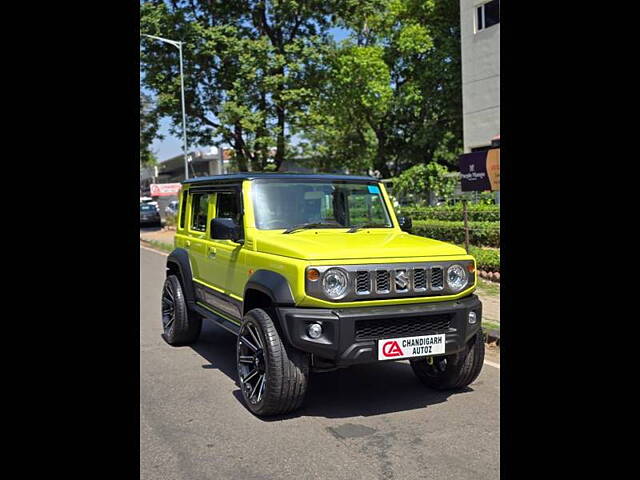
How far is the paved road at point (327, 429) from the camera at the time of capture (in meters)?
3.71

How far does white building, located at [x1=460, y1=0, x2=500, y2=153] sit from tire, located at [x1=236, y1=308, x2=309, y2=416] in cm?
1693

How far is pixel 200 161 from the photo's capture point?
54.5 metres

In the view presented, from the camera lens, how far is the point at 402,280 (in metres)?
4.55

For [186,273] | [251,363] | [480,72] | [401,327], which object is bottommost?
[251,363]

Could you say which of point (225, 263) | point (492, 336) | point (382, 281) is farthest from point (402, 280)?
point (492, 336)

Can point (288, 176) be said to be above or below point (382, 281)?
above

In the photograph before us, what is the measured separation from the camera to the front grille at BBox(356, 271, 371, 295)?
4410mm

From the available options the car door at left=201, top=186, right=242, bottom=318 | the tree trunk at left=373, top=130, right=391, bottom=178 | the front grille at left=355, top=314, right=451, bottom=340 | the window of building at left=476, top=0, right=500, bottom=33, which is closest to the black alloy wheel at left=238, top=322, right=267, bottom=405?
the car door at left=201, top=186, right=242, bottom=318

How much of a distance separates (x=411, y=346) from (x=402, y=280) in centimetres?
Result: 49

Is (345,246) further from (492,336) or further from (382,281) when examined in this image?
(492,336)

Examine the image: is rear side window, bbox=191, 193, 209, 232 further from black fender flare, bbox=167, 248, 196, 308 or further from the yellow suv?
Answer: the yellow suv

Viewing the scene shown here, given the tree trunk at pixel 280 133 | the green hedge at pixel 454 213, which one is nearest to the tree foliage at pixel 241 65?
the tree trunk at pixel 280 133

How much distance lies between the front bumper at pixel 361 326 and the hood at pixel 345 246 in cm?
40
